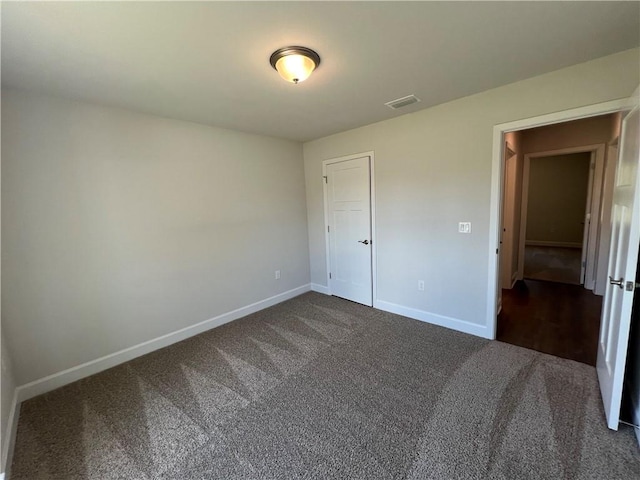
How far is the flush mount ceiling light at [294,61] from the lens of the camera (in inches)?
68.7

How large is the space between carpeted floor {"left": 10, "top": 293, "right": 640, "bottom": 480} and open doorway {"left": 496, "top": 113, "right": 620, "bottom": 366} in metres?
0.57

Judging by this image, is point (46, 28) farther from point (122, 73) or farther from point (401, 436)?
point (401, 436)

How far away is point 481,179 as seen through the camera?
8.89 feet

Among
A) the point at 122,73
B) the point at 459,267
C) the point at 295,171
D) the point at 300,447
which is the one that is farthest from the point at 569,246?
the point at 122,73

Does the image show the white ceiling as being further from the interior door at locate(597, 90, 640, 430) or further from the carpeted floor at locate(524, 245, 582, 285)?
the carpeted floor at locate(524, 245, 582, 285)

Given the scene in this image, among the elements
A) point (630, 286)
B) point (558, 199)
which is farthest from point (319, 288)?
point (558, 199)

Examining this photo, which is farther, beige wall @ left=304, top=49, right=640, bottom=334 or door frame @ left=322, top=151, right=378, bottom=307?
door frame @ left=322, top=151, right=378, bottom=307

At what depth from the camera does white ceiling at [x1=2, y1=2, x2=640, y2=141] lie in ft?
4.65

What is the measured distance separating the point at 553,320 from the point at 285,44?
12.8ft

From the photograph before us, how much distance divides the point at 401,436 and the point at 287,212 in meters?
3.10

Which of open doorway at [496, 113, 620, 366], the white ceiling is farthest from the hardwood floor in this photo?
the white ceiling

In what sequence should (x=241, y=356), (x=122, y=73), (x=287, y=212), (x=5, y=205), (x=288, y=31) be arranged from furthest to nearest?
(x=287, y=212) < (x=241, y=356) < (x=5, y=205) < (x=122, y=73) < (x=288, y=31)

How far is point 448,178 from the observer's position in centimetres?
293

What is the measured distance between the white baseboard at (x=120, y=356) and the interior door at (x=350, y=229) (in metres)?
1.19
